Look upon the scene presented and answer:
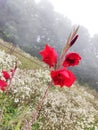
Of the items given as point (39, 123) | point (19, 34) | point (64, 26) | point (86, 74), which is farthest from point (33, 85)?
point (64, 26)

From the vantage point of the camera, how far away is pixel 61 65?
2725 millimetres

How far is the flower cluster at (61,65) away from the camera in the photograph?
2.66 metres

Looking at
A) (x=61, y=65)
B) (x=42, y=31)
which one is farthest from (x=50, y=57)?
(x=42, y=31)

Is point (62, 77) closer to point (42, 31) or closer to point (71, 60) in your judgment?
point (71, 60)

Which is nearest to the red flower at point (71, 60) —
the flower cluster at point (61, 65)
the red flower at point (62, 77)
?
the flower cluster at point (61, 65)

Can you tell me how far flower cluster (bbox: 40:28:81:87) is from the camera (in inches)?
105

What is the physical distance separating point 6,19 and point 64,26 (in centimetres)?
1971

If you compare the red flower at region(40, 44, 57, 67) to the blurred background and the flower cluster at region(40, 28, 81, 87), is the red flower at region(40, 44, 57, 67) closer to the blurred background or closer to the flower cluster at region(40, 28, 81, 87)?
the flower cluster at region(40, 28, 81, 87)

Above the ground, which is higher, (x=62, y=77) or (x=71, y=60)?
(x=71, y=60)

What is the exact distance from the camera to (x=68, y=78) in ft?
8.82

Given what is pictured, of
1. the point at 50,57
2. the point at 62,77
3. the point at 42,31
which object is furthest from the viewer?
the point at 42,31

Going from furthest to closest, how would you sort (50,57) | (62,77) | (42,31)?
(42,31) → (50,57) → (62,77)

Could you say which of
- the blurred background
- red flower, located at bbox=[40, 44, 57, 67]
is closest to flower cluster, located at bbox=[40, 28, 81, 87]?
red flower, located at bbox=[40, 44, 57, 67]

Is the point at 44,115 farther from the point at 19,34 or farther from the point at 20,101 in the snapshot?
the point at 19,34
